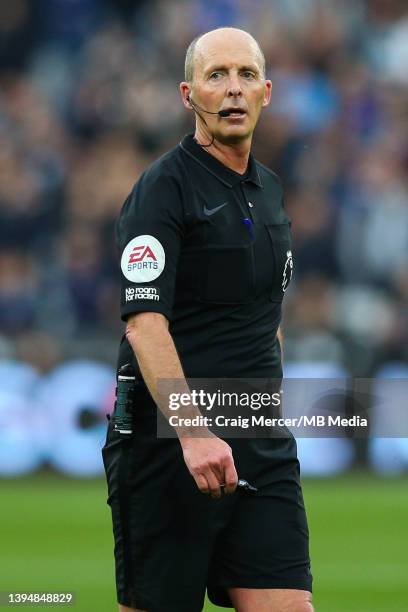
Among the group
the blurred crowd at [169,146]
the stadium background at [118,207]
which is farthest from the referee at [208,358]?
the blurred crowd at [169,146]

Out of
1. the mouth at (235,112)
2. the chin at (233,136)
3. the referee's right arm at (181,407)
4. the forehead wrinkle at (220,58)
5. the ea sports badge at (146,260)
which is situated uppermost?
the forehead wrinkle at (220,58)

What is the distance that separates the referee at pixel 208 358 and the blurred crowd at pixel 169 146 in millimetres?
7278

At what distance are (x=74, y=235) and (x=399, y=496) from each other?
408cm

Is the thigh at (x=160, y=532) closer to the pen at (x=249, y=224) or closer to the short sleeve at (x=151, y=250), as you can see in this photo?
the short sleeve at (x=151, y=250)

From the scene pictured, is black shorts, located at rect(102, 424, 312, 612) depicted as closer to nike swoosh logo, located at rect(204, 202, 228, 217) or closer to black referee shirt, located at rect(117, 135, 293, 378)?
black referee shirt, located at rect(117, 135, 293, 378)

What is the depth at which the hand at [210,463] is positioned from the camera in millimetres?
4121

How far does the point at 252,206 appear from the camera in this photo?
469 cm

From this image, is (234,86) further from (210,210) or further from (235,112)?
(210,210)

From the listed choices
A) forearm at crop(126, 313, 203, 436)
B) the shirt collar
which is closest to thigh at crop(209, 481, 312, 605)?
forearm at crop(126, 313, 203, 436)

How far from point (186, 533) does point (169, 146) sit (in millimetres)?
10071

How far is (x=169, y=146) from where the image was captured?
14.3 meters

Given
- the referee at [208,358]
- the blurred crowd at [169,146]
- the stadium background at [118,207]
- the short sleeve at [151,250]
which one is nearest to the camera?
the short sleeve at [151,250]

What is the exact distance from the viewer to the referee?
14.6 ft

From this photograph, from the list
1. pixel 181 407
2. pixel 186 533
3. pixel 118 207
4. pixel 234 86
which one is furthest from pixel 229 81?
pixel 118 207
